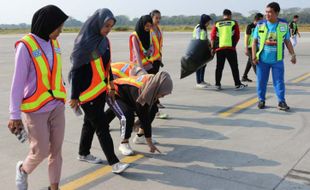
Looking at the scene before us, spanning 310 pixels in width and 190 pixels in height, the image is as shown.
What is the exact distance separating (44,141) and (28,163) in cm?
29

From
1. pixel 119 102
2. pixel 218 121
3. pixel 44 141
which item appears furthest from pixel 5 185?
pixel 218 121

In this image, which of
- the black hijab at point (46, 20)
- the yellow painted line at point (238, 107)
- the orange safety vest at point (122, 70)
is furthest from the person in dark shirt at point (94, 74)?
the yellow painted line at point (238, 107)

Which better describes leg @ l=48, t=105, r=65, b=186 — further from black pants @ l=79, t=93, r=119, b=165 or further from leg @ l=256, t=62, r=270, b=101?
leg @ l=256, t=62, r=270, b=101

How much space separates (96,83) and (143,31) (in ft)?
6.34

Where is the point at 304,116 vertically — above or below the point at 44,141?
below

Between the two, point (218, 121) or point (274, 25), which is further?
point (274, 25)

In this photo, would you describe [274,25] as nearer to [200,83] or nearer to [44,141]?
[200,83]

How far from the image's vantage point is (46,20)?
3.21m

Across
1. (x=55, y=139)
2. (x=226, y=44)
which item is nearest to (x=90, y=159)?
(x=55, y=139)

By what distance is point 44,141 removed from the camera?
11.0 feet

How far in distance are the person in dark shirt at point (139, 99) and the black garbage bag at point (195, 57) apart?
3.65m

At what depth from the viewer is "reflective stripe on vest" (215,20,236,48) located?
30.9 ft

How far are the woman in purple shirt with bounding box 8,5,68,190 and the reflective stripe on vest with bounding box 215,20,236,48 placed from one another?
657cm

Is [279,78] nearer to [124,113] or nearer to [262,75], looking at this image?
[262,75]
